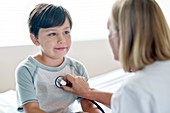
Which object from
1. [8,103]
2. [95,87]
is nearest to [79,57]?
[95,87]

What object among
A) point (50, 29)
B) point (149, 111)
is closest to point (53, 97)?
point (50, 29)

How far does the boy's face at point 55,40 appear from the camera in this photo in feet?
4.60

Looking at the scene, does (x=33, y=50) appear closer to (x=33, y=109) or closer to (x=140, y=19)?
(x=33, y=109)

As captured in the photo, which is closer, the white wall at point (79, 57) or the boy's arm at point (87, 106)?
the boy's arm at point (87, 106)

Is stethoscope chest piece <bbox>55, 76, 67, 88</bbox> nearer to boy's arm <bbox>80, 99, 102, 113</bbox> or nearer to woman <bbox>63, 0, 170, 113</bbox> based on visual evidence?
boy's arm <bbox>80, 99, 102, 113</bbox>

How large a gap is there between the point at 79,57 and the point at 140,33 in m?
1.62

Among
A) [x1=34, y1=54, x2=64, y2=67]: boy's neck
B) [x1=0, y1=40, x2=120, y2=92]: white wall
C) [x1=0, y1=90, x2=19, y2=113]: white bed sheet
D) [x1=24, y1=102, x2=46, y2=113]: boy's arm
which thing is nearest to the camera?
[x1=24, y1=102, x2=46, y2=113]: boy's arm

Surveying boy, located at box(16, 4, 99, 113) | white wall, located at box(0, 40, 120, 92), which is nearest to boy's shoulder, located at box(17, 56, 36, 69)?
boy, located at box(16, 4, 99, 113)

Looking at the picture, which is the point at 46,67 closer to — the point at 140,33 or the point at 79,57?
the point at 140,33

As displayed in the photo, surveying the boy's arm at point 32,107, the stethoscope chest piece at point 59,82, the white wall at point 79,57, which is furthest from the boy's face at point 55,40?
the white wall at point 79,57

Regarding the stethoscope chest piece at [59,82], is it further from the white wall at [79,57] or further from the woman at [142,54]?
the white wall at [79,57]

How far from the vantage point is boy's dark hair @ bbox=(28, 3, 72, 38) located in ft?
4.48

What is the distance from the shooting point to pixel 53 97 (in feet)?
4.71

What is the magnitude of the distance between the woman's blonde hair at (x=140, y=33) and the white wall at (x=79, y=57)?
148cm
